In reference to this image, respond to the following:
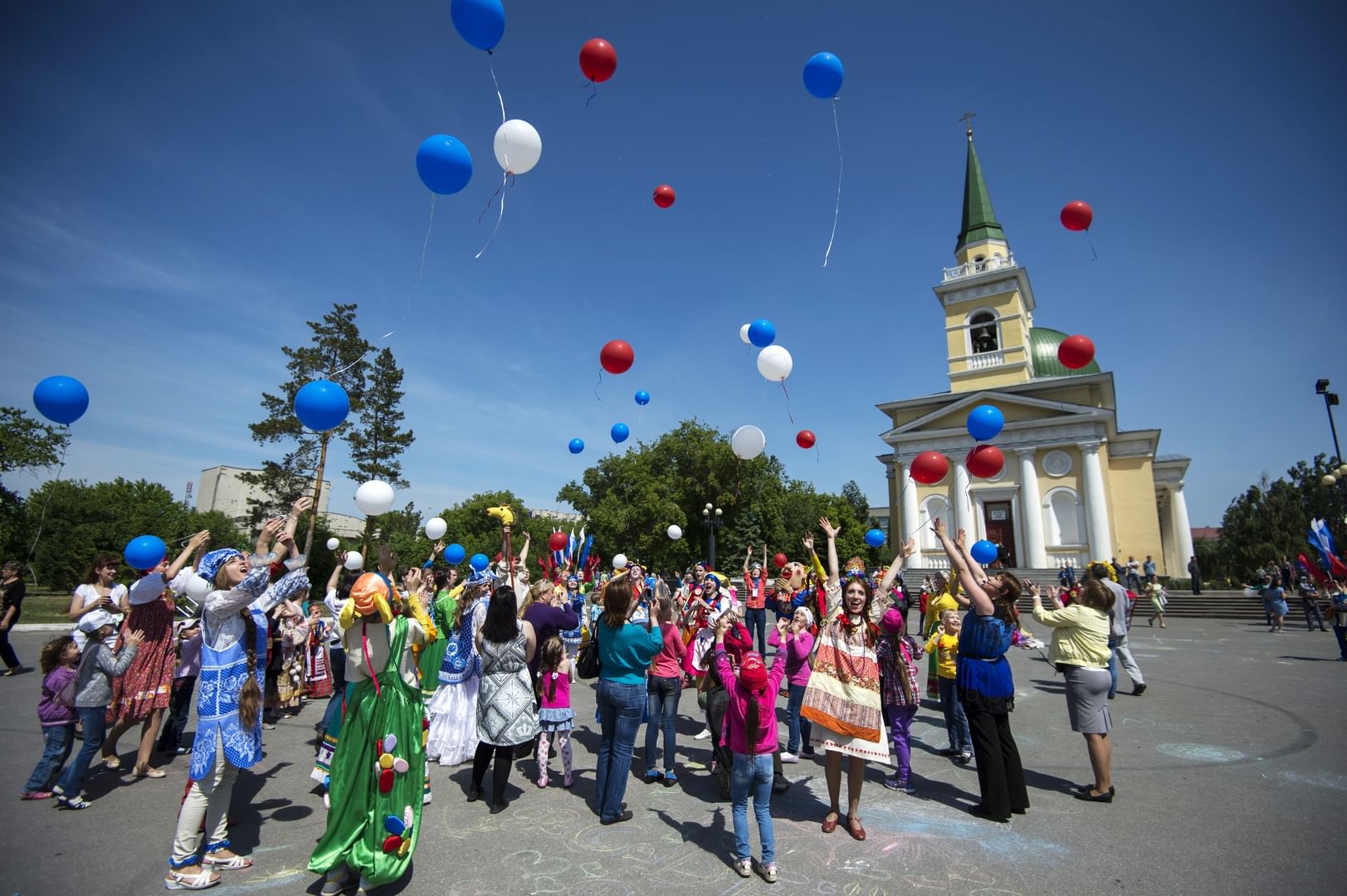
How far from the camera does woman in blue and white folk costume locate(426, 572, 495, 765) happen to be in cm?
646

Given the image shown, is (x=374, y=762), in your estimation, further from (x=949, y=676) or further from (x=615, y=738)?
(x=949, y=676)

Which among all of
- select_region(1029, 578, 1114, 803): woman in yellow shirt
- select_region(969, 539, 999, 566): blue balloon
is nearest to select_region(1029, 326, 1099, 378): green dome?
select_region(969, 539, 999, 566): blue balloon

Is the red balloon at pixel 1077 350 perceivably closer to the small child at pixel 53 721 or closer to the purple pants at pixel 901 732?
the purple pants at pixel 901 732

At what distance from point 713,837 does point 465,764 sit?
326 centimetres

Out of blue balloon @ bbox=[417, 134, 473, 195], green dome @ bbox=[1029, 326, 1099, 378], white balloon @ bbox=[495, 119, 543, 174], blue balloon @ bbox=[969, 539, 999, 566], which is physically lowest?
blue balloon @ bbox=[969, 539, 999, 566]

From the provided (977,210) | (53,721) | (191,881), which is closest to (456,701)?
(191,881)

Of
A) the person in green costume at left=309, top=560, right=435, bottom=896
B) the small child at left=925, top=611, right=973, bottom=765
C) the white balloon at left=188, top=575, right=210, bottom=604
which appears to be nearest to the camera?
the person in green costume at left=309, top=560, right=435, bottom=896

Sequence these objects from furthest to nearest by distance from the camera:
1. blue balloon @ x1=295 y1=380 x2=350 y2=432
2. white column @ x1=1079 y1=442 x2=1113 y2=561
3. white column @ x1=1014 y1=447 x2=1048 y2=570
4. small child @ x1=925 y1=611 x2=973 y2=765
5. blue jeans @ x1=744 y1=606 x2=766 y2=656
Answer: white column @ x1=1014 y1=447 x2=1048 y2=570, white column @ x1=1079 y1=442 x2=1113 y2=561, blue jeans @ x1=744 y1=606 x2=766 y2=656, small child @ x1=925 y1=611 x2=973 y2=765, blue balloon @ x1=295 y1=380 x2=350 y2=432

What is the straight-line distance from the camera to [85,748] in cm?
515

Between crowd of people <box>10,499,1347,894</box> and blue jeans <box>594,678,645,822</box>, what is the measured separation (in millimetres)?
16

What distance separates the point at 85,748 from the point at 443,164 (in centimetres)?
639

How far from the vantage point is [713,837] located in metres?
4.71

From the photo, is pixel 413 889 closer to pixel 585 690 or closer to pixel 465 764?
pixel 465 764

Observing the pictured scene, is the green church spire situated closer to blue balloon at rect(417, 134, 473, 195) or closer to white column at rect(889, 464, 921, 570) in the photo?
white column at rect(889, 464, 921, 570)
